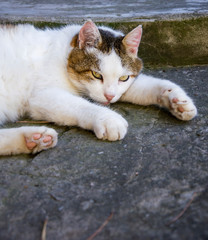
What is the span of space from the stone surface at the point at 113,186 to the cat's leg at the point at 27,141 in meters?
0.05

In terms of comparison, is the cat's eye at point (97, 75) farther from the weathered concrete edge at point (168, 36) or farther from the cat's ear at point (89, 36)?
the weathered concrete edge at point (168, 36)

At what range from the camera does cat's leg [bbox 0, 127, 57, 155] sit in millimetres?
1926

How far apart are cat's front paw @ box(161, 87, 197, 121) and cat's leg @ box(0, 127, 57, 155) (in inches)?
36.7

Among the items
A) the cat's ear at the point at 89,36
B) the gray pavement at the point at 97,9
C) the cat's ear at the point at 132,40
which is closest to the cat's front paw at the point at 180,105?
the cat's ear at the point at 132,40

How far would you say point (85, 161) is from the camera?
1845 mm

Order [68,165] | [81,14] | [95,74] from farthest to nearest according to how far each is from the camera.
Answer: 1. [81,14]
2. [95,74]
3. [68,165]

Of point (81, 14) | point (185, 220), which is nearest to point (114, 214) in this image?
point (185, 220)

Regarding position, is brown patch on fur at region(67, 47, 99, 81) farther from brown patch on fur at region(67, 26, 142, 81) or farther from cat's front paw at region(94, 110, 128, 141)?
cat's front paw at region(94, 110, 128, 141)

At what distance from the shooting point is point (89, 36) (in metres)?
2.55

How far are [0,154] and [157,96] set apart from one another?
128 cm

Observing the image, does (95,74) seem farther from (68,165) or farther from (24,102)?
(68,165)

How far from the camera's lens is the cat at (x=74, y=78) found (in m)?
2.35

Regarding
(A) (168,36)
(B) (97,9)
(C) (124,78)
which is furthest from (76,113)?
(B) (97,9)

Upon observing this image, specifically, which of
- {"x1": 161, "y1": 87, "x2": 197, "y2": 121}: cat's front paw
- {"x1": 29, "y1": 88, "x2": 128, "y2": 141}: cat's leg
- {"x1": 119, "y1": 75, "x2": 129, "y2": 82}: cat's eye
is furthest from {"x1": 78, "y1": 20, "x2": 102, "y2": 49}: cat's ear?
{"x1": 161, "y1": 87, "x2": 197, "y2": 121}: cat's front paw
